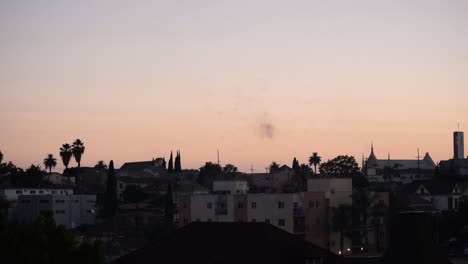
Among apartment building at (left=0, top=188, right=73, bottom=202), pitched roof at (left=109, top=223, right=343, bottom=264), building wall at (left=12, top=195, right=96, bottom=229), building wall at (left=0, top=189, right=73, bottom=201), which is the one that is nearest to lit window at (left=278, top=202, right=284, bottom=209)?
building wall at (left=12, top=195, right=96, bottom=229)

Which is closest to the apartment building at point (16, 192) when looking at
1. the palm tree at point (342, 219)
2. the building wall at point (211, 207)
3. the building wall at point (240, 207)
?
the building wall at point (211, 207)

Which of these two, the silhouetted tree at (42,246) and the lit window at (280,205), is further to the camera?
the lit window at (280,205)

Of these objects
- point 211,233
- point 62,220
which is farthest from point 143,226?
point 211,233

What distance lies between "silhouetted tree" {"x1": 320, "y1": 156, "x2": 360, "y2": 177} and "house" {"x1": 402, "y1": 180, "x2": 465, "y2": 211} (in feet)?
102

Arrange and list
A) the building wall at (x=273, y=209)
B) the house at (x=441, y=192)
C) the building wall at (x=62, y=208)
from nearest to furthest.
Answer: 1. the building wall at (x=273, y=209)
2. the building wall at (x=62, y=208)
3. the house at (x=441, y=192)

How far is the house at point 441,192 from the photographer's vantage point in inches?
5956

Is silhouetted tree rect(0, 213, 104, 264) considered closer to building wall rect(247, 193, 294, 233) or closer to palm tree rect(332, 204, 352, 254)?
building wall rect(247, 193, 294, 233)

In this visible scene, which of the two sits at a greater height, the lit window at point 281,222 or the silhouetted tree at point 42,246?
the silhouetted tree at point 42,246

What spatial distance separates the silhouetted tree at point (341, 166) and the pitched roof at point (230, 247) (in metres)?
138

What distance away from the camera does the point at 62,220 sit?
445ft

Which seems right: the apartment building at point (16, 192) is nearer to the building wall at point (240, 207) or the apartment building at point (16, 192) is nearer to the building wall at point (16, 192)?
the building wall at point (16, 192)

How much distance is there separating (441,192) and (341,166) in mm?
41432

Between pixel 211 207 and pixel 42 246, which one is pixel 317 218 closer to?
pixel 211 207

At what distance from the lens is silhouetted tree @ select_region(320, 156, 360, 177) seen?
189875mm
